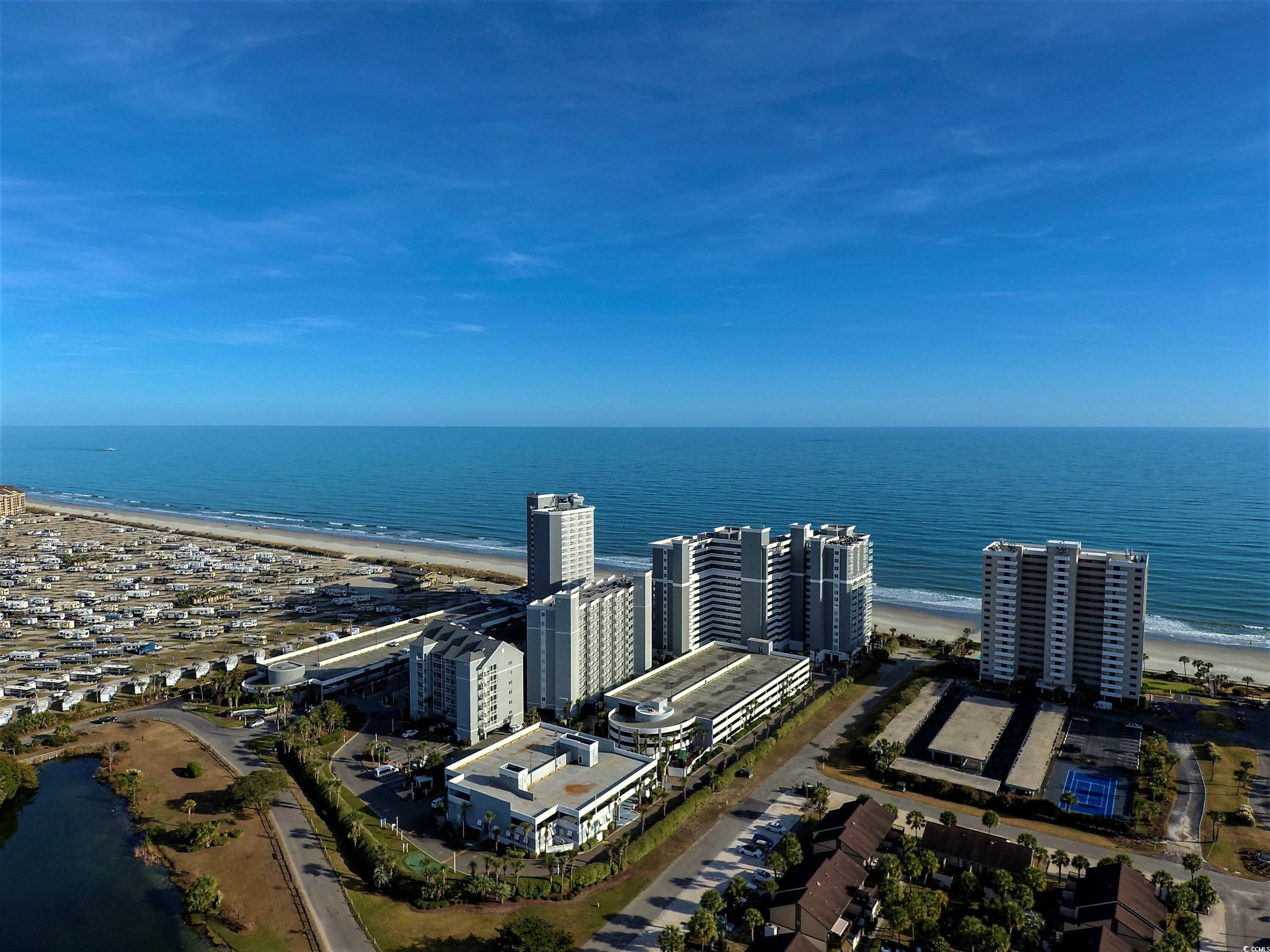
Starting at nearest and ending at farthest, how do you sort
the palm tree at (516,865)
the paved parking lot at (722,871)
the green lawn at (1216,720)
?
the paved parking lot at (722,871) → the palm tree at (516,865) → the green lawn at (1216,720)

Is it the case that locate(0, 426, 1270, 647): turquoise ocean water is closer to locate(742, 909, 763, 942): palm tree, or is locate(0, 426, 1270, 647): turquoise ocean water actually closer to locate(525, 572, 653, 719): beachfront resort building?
locate(525, 572, 653, 719): beachfront resort building

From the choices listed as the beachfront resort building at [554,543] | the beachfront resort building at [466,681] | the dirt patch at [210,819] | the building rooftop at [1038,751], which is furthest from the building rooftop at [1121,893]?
the beachfront resort building at [554,543]

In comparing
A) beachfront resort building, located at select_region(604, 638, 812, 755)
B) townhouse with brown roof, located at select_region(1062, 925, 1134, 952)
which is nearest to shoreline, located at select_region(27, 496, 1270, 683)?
beachfront resort building, located at select_region(604, 638, 812, 755)

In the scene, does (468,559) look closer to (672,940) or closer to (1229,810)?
(672,940)

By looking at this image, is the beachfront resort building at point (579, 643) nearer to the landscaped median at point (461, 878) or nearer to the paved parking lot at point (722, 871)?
the landscaped median at point (461, 878)

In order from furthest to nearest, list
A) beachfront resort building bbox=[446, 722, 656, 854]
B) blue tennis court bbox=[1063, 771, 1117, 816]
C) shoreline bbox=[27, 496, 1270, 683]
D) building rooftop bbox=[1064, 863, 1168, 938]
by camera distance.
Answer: shoreline bbox=[27, 496, 1270, 683]
blue tennis court bbox=[1063, 771, 1117, 816]
beachfront resort building bbox=[446, 722, 656, 854]
building rooftop bbox=[1064, 863, 1168, 938]

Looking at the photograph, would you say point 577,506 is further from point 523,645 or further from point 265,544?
point 265,544

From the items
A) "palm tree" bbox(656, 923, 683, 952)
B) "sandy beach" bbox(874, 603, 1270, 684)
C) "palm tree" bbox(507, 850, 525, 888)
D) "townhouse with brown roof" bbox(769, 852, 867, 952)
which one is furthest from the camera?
"sandy beach" bbox(874, 603, 1270, 684)

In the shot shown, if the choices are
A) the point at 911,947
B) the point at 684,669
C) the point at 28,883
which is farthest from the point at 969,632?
the point at 28,883
